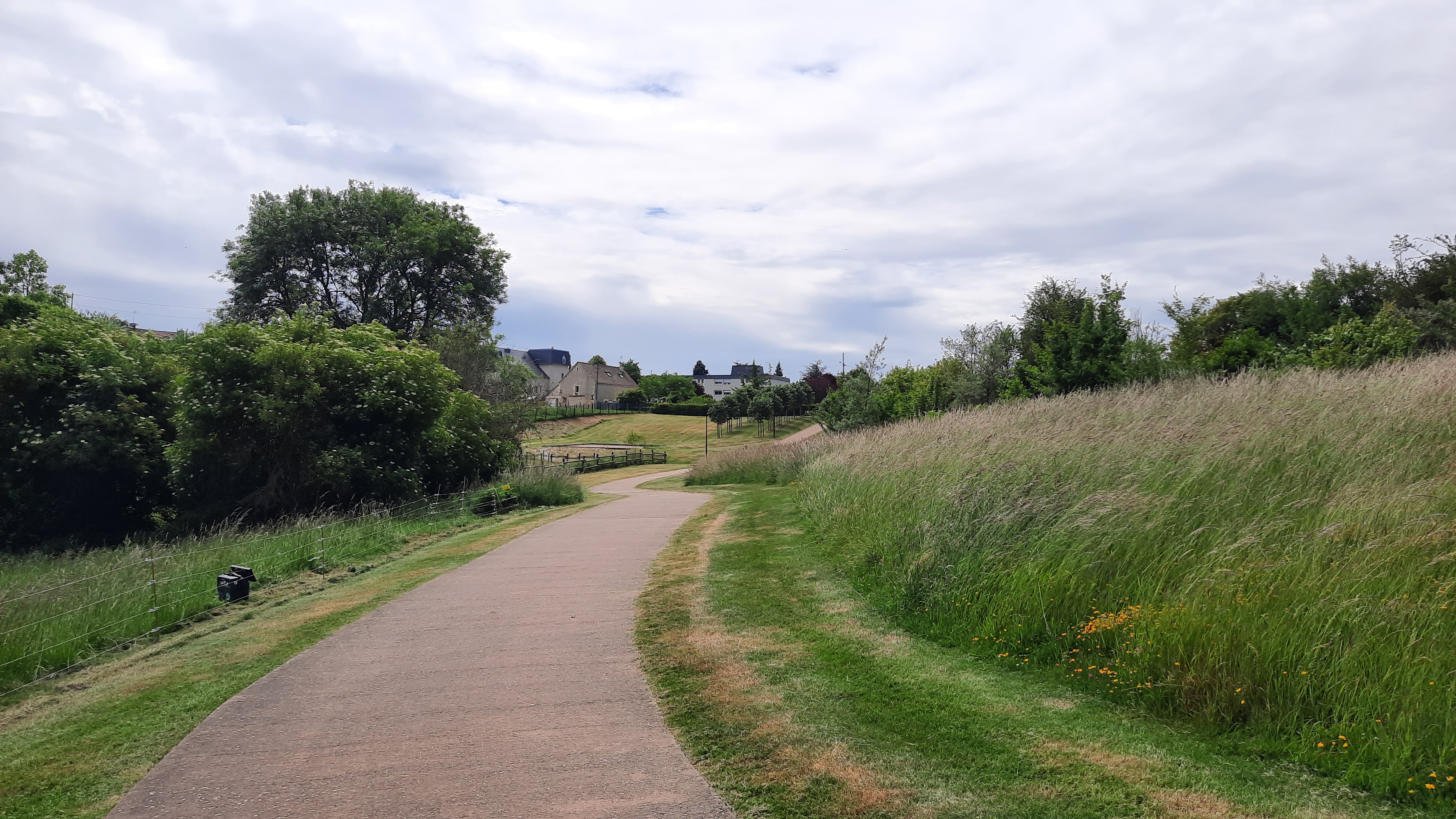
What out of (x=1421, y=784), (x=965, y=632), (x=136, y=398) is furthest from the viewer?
(x=136, y=398)

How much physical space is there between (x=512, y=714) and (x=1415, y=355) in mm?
22325

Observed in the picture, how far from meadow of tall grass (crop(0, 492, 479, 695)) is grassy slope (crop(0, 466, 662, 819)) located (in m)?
Answer: 0.42

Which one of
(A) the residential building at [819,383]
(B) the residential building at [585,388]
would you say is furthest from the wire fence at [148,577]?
(B) the residential building at [585,388]

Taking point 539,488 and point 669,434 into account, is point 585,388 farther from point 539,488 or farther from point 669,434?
point 539,488

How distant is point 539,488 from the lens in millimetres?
25625

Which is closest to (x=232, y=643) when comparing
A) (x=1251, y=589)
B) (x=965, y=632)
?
(x=965, y=632)

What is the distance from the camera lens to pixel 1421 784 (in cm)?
405

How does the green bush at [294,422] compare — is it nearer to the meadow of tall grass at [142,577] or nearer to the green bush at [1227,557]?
the meadow of tall grass at [142,577]

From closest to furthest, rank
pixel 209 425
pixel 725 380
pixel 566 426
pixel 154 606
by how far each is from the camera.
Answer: pixel 154 606 < pixel 209 425 < pixel 566 426 < pixel 725 380

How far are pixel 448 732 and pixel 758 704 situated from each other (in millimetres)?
2249

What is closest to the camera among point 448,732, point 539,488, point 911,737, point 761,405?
point 911,737

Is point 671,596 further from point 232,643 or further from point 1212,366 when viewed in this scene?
point 1212,366

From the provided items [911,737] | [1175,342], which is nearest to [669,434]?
[1175,342]

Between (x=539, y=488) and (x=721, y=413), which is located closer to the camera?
(x=539, y=488)
